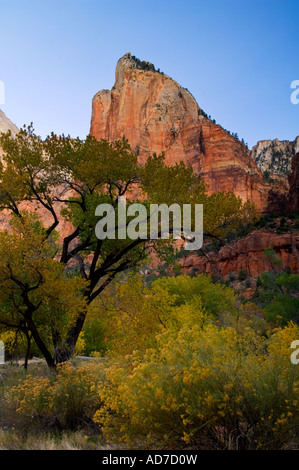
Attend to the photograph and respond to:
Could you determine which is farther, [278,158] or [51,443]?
[278,158]

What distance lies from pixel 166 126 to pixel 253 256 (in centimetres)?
6153

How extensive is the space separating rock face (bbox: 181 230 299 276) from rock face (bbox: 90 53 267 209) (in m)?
36.7

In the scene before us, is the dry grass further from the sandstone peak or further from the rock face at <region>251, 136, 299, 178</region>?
the sandstone peak

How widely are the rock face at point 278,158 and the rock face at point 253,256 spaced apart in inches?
2010

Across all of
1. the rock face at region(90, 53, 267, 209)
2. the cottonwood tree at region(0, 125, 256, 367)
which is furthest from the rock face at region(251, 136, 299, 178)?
the cottonwood tree at region(0, 125, 256, 367)

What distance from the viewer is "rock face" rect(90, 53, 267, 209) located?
97625 mm

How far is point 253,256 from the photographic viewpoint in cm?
5797

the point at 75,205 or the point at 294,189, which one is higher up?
the point at 294,189

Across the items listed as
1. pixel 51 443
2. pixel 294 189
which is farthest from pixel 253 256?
pixel 51 443

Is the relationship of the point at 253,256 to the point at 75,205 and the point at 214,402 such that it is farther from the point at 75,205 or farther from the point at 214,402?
the point at 214,402

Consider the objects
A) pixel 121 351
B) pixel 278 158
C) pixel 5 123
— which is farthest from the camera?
pixel 278 158

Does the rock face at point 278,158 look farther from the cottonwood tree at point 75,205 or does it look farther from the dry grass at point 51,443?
the dry grass at point 51,443

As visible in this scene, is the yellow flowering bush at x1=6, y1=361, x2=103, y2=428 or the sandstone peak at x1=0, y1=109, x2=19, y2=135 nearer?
the yellow flowering bush at x1=6, y1=361, x2=103, y2=428
